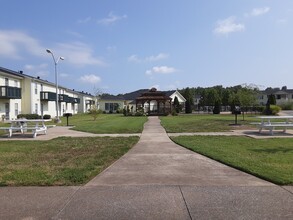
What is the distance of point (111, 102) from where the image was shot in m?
77.6

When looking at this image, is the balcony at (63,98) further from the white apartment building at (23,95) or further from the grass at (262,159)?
the grass at (262,159)

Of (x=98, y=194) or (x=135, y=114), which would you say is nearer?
(x=98, y=194)

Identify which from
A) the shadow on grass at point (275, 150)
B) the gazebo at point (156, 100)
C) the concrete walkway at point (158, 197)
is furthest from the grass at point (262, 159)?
the gazebo at point (156, 100)

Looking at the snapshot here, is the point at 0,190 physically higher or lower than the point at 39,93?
lower

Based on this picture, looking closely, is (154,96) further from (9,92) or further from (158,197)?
(158,197)

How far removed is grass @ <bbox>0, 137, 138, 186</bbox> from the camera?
6.38m

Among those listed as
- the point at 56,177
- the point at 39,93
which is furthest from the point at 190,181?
the point at 39,93

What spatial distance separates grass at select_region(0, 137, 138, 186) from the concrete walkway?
1.28 feet

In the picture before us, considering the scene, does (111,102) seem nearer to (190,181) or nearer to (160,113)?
(160,113)

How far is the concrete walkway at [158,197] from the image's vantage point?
4434 millimetres

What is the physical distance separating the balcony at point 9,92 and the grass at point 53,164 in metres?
26.8

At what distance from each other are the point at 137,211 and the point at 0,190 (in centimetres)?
277

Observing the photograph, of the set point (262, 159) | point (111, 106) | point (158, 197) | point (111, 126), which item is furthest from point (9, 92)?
point (111, 106)

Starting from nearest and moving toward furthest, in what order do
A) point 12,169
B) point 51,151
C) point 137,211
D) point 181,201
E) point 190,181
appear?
1. point 137,211
2. point 181,201
3. point 190,181
4. point 12,169
5. point 51,151
